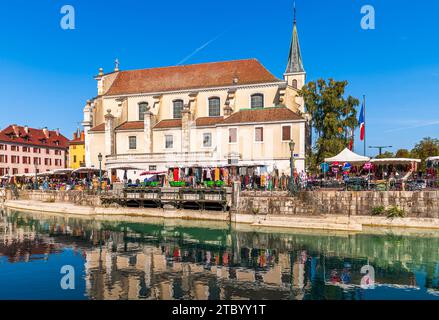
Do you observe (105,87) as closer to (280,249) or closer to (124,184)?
(124,184)

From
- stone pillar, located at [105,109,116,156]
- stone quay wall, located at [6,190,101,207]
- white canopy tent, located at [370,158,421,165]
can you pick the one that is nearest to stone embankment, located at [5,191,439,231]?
white canopy tent, located at [370,158,421,165]

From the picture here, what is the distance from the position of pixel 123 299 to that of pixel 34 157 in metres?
72.5

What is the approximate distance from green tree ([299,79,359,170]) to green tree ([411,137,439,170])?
61.9 ft

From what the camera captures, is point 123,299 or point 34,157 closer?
point 123,299

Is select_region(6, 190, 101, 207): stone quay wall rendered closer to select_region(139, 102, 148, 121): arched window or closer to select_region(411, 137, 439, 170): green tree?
select_region(139, 102, 148, 121): arched window

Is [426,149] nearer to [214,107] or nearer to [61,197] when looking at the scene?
[214,107]

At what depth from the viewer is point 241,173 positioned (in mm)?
36812

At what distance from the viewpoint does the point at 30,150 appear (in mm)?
75938

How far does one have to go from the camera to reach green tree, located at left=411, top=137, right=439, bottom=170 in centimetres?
5428

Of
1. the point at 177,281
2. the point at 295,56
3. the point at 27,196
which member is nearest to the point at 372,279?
the point at 177,281

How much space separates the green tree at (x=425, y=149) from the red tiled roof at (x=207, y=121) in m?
31.0

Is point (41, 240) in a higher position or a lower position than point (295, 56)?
lower

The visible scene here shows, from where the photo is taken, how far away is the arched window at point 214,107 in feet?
161

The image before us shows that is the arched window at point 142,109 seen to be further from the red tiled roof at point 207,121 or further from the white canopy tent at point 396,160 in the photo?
the white canopy tent at point 396,160
